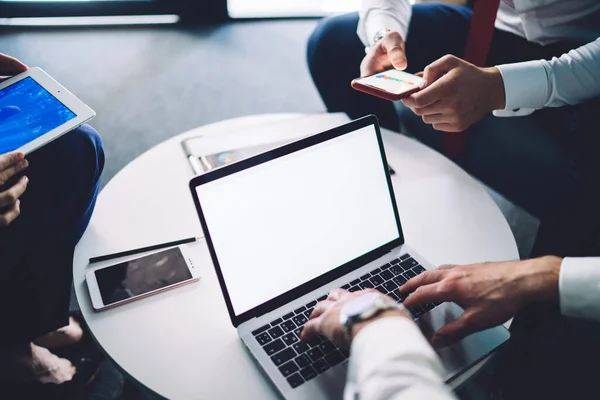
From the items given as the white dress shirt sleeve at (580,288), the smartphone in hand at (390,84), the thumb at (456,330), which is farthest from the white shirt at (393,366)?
the smartphone in hand at (390,84)

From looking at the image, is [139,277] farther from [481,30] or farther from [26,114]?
[481,30]

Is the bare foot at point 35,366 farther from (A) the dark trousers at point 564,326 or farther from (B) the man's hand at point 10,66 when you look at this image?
(A) the dark trousers at point 564,326

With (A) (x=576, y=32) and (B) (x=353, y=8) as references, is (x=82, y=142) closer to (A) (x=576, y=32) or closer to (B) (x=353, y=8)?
(A) (x=576, y=32)

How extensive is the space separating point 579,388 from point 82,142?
1252mm

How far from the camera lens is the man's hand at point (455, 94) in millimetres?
1042

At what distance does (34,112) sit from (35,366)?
0.58m

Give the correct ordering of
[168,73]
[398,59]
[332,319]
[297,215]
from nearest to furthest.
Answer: [332,319] < [297,215] < [398,59] < [168,73]

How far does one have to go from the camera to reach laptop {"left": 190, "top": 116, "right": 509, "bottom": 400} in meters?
0.72

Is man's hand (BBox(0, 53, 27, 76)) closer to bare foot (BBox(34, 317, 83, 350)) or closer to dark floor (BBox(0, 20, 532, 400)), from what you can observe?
bare foot (BBox(34, 317, 83, 350))

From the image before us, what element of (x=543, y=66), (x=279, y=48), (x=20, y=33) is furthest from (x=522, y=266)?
(x=20, y=33)

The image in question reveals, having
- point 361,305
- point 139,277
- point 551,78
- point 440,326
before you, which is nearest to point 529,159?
point 551,78

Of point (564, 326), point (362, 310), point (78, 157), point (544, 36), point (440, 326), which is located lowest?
point (564, 326)

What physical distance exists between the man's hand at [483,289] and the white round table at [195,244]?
0.09m

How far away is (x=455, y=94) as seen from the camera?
41.7 inches
